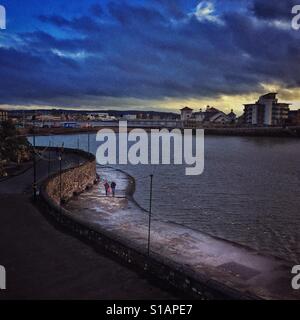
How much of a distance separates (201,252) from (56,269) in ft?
30.7

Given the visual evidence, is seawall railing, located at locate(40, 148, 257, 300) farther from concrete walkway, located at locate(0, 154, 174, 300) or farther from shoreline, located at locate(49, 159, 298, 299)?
concrete walkway, located at locate(0, 154, 174, 300)

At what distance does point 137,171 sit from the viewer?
187 ft

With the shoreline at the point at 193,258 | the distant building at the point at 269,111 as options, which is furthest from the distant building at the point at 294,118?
the shoreline at the point at 193,258

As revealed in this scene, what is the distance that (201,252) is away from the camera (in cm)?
1969

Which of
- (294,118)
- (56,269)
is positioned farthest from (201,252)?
(294,118)

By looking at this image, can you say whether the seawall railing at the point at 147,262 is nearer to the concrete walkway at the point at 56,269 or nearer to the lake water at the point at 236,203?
the concrete walkway at the point at 56,269

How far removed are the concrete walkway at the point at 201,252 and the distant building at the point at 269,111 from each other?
159 m

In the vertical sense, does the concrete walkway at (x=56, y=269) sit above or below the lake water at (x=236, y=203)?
above

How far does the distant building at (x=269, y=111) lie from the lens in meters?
174

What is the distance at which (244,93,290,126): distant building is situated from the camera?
572 ft

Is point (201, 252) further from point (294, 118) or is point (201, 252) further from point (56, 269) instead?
point (294, 118)
